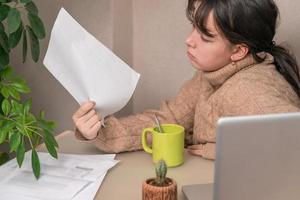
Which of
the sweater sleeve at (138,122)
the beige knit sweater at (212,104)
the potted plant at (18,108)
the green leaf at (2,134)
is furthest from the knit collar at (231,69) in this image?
the green leaf at (2,134)

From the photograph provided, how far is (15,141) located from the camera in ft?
3.28

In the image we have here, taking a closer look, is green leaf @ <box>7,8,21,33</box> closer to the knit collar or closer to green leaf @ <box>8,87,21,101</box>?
green leaf @ <box>8,87,21,101</box>

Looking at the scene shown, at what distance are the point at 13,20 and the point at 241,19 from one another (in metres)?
0.60

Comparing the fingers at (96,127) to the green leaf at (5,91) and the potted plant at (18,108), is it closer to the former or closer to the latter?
the potted plant at (18,108)

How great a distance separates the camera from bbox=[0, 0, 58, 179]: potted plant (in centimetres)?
102

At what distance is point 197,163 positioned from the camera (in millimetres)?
1149

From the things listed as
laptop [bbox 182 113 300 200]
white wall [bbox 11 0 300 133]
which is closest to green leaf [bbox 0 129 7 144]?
laptop [bbox 182 113 300 200]

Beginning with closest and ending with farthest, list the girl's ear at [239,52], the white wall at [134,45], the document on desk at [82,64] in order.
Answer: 1. the document on desk at [82,64]
2. the girl's ear at [239,52]
3. the white wall at [134,45]

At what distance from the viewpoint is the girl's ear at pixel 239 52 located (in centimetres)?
116

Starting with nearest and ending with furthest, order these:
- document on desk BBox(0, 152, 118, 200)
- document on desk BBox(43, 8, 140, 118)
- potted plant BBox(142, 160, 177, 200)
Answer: potted plant BBox(142, 160, 177, 200), document on desk BBox(0, 152, 118, 200), document on desk BBox(43, 8, 140, 118)

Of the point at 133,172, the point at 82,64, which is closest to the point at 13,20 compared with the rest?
the point at 82,64

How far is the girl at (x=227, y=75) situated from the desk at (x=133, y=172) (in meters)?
0.04

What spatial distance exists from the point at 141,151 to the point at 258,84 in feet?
1.21

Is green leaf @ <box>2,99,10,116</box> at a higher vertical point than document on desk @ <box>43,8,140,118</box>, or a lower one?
lower
